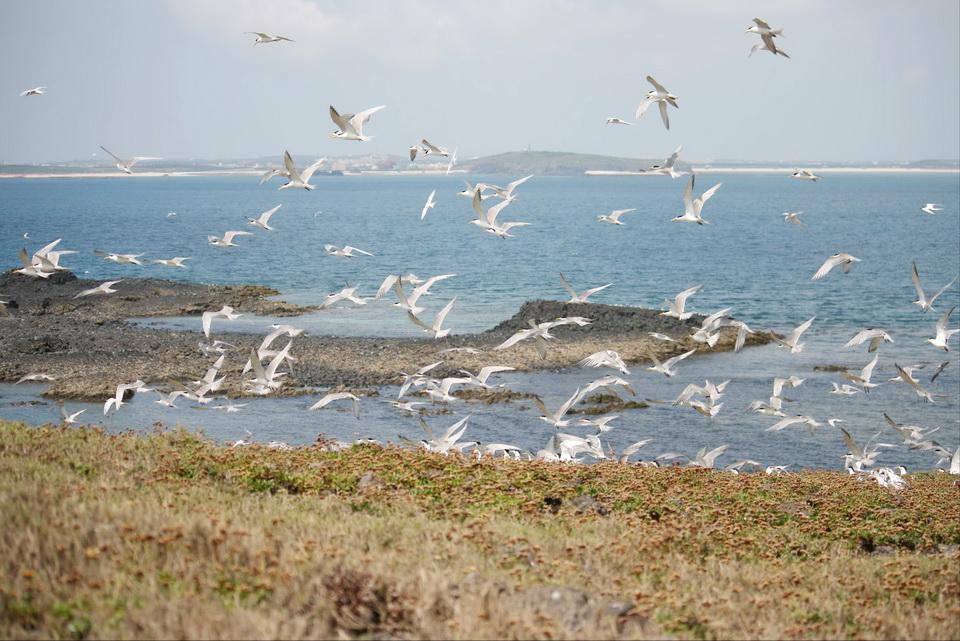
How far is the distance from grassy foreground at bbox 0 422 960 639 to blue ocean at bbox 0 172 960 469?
47.2 ft

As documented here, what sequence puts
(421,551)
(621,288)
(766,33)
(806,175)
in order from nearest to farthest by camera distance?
(421,551), (766,33), (806,175), (621,288)

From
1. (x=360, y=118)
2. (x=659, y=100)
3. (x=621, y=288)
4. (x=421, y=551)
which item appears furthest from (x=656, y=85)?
(x=621, y=288)

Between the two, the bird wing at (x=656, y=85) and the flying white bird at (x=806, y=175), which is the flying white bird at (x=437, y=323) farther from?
the flying white bird at (x=806, y=175)

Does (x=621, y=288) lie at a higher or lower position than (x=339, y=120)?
lower

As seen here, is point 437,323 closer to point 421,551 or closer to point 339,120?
point 339,120

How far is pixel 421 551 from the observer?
8422 mm

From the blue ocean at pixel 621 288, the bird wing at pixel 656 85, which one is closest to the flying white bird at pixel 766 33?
the bird wing at pixel 656 85

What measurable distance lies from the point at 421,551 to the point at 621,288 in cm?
6310

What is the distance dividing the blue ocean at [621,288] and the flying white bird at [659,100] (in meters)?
9.47

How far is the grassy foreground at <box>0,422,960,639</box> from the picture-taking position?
677cm

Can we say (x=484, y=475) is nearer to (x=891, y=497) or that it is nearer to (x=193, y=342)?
(x=891, y=497)

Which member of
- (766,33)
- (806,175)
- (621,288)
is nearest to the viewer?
(766,33)

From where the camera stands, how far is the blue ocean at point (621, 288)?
28.9 m

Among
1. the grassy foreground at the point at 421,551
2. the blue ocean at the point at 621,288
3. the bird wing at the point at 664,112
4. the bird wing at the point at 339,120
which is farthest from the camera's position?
the blue ocean at the point at 621,288
